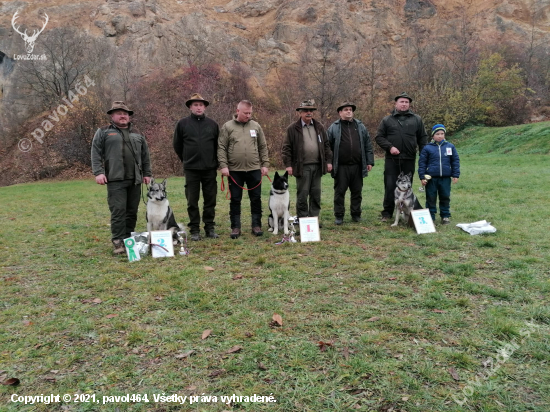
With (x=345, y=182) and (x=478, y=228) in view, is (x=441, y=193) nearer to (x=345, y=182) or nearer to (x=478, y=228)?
(x=478, y=228)

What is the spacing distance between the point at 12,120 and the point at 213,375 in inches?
1314

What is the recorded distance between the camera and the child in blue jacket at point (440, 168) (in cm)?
648

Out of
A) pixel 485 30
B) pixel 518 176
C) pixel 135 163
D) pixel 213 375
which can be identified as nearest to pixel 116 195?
pixel 135 163

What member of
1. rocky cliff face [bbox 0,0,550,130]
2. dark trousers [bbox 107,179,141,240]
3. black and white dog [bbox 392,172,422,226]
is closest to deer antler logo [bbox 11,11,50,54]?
rocky cliff face [bbox 0,0,550,130]

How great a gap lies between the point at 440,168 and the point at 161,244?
5.20 m

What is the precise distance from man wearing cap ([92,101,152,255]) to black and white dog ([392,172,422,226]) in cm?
468

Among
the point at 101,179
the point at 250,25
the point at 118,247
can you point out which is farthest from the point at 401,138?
the point at 250,25

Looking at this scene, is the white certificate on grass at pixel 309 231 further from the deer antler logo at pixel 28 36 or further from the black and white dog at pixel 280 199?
the deer antler logo at pixel 28 36

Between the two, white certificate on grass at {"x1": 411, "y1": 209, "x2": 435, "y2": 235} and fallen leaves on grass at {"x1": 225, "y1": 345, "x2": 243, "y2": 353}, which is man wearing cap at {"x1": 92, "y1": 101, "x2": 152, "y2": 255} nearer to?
fallen leaves on grass at {"x1": 225, "y1": 345, "x2": 243, "y2": 353}

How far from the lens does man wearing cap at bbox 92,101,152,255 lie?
211 inches

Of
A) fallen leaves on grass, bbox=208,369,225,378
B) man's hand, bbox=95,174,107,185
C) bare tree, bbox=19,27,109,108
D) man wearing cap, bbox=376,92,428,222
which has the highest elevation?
bare tree, bbox=19,27,109,108

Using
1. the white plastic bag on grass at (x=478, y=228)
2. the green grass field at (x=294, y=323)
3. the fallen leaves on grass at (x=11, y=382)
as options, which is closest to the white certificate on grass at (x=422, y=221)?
the green grass field at (x=294, y=323)

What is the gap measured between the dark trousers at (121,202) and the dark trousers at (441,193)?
5.43 meters

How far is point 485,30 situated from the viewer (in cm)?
3428
